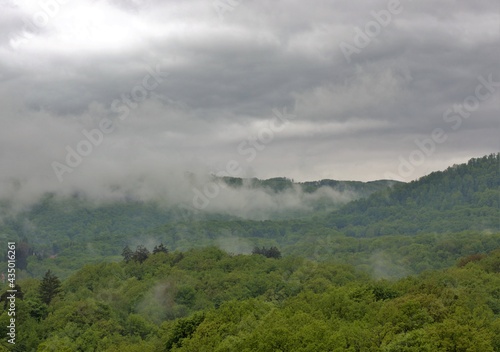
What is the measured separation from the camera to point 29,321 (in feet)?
522

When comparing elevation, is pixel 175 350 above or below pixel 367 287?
below

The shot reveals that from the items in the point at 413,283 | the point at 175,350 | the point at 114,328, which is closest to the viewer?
the point at 175,350

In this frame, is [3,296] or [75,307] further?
[3,296]

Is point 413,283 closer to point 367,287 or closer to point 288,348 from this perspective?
point 367,287

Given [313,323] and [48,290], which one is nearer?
[313,323]

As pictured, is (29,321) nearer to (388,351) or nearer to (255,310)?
(255,310)

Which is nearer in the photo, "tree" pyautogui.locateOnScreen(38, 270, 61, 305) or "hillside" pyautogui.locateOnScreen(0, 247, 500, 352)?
"hillside" pyautogui.locateOnScreen(0, 247, 500, 352)

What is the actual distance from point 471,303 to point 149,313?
109830 millimetres

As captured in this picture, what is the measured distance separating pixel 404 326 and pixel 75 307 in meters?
99.6

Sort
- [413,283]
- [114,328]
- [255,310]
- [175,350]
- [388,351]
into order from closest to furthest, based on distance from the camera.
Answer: [388,351] < [175,350] < [255,310] < [413,283] < [114,328]

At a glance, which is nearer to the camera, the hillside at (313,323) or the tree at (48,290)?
the hillside at (313,323)

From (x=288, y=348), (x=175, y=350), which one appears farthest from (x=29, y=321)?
(x=288, y=348)

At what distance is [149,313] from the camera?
641ft

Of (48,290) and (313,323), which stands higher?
(313,323)
